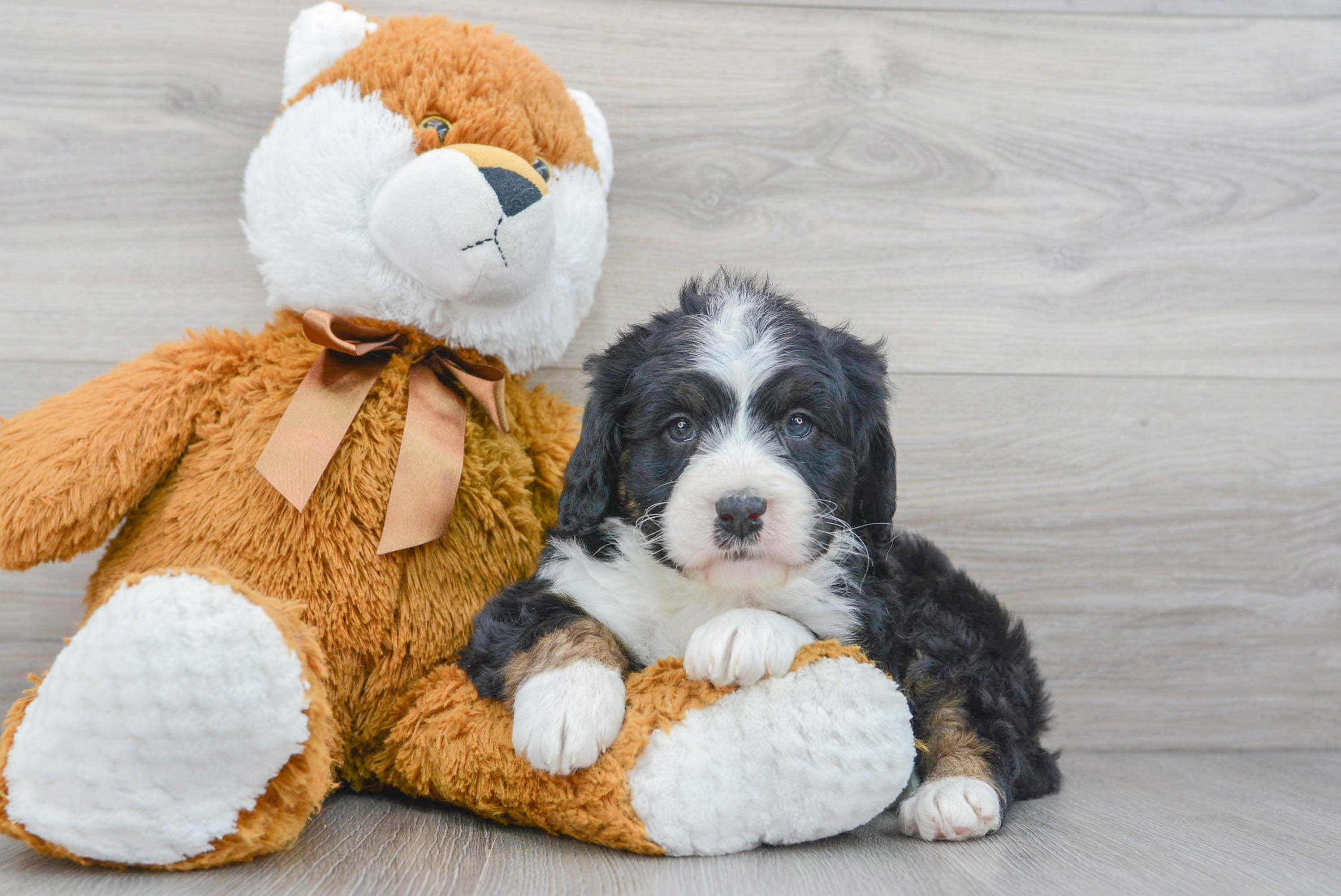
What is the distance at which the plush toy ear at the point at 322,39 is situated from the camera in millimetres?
1972

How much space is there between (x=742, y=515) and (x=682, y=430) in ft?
0.84

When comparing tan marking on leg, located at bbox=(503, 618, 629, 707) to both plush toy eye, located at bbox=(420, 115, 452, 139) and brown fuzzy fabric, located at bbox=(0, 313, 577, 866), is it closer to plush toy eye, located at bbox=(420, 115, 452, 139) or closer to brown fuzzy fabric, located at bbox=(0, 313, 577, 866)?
brown fuzzy fabric, located at bbox=(0, 313, 577, 866)

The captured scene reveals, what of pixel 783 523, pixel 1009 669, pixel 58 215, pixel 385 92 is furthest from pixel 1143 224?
pixel 58 215

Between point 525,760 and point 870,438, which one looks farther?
point 870,438

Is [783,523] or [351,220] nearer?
[783,523]

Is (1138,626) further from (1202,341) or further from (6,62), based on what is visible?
(6,62)

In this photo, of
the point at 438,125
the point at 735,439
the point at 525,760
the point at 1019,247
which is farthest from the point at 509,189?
the point at 1019,247

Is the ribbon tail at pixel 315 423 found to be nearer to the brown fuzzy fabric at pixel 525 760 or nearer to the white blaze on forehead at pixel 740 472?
the brown fuzzy fabric at pixel 525 760

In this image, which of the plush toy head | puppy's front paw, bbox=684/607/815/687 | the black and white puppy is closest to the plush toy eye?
the plush toy head

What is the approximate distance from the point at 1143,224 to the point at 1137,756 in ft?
4.55

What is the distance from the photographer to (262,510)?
1.77 meters

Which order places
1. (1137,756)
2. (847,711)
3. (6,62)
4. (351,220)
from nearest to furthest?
(847,711) → (351,220) → (6,62) → (1137,756)

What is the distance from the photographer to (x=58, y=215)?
2.32 m

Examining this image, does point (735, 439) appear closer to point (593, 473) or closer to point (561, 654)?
point (593, 473)
